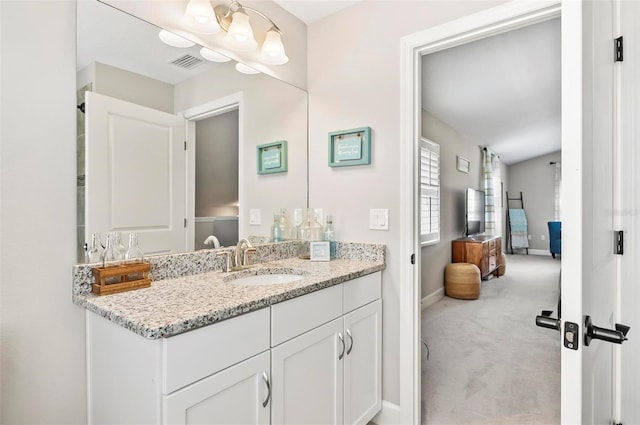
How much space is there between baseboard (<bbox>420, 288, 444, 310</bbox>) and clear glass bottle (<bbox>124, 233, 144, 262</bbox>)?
11.0 ft

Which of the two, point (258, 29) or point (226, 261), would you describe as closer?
point (226, 261)

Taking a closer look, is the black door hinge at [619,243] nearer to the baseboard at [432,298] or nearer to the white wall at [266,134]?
the white wall at [266,134]

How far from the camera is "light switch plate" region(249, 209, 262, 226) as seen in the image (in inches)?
80.0

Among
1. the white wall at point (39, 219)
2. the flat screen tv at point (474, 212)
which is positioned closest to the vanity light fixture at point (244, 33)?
the white wall at point (39, 219)

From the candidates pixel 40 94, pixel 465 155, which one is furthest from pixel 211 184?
pixel 465 155

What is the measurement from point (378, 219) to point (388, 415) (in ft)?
3.58

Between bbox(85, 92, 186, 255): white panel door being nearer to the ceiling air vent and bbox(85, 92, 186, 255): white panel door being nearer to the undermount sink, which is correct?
the ceiling air vent

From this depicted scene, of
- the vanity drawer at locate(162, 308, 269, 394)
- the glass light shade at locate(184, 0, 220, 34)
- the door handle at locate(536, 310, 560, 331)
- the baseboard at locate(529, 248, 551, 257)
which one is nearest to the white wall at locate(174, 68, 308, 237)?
the glass light shade at locate(184, 0, 220, 34)

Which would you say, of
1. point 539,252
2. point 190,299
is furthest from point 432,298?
point 539,252

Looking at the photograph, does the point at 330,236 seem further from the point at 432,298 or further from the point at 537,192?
the point at 537,192

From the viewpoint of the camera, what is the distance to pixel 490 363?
8.64 ft

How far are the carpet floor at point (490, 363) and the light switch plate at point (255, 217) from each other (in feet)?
4.93

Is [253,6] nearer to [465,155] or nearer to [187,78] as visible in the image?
[187,78]

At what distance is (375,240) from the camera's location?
76.9 inches
